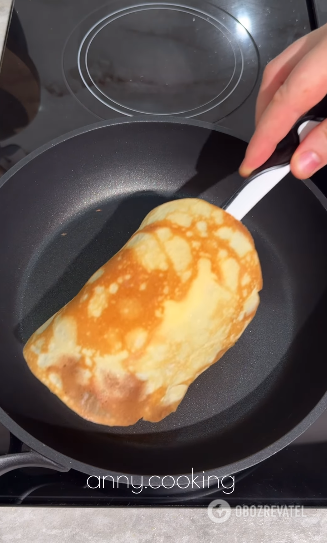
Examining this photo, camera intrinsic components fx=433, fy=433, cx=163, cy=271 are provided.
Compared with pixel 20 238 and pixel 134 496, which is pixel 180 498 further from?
pixel 20 238

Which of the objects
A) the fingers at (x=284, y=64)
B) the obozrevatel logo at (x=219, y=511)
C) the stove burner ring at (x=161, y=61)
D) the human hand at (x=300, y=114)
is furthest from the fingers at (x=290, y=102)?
the obozrevatel logo at (x=219, y=511)

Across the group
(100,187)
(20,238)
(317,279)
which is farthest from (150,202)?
(317,279)

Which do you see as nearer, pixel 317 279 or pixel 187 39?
pixel 317 279

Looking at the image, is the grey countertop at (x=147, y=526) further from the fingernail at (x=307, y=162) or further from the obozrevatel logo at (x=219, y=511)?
the fingernail at (x=307, y=162)

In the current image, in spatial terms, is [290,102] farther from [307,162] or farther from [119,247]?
[119,247]

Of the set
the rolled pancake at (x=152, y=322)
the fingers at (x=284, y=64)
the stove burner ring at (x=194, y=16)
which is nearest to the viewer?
the rolled pancake at (x=152, y=322)
